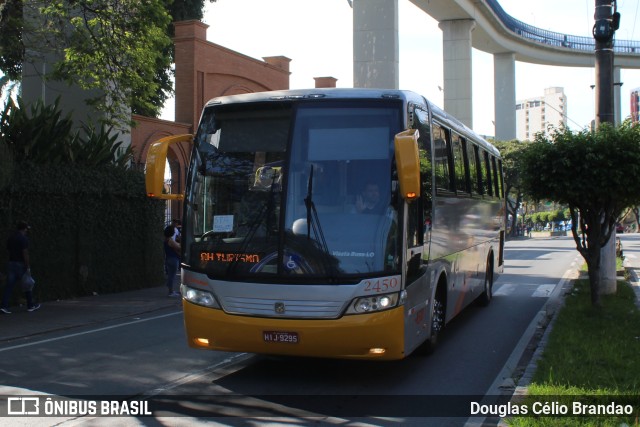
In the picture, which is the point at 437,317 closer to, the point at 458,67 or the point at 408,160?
the point at 408,160

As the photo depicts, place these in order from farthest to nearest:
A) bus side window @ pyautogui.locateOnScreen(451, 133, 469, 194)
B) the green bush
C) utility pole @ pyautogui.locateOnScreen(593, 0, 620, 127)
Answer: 1. the green bush
2. utility pole @ pyautogui.locateOnScreen(593, 0, 620, 127)
3. bus side window @ pyautogui.locateOnScreen(451, 133, 469, 194)

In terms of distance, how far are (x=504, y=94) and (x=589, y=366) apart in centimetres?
5598

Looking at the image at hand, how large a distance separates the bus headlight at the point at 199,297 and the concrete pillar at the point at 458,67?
38.3m

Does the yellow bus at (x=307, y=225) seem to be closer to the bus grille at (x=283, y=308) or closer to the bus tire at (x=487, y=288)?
the bus grille at (x=283, y=308)

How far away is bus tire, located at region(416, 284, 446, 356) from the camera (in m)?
8.80

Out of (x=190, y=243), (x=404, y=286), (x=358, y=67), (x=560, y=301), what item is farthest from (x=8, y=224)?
(x=358, y=67)

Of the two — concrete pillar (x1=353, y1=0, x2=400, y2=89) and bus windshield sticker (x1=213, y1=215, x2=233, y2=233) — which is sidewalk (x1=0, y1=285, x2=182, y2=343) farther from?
concrete pillar (x1=353, y1=0, x2=400, y2=89)

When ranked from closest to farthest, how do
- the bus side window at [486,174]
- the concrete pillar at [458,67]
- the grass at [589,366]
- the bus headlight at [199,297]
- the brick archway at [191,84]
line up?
the grass at [589,366] → the bus headlight at [199,297] → the bus side window at [486,174] → the brick archway at [191,84] → the concrete pillar at [458,67]

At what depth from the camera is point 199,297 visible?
734 cm

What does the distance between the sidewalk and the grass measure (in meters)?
8.29

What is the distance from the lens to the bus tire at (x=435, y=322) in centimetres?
880

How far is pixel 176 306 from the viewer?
1518 cm

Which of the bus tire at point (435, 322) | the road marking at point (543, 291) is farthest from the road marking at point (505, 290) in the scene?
the bus tire at point (435, 322)
